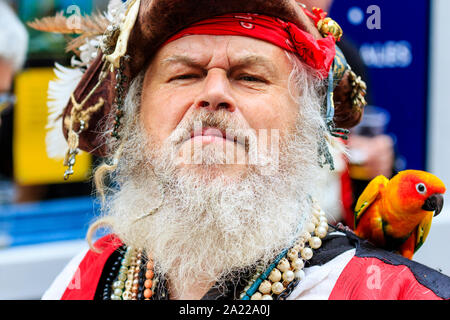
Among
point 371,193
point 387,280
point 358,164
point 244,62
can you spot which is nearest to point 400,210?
point 371,193

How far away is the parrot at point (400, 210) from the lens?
143 centimetres

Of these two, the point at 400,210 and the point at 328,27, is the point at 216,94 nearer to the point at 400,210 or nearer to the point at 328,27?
the point at 328,27

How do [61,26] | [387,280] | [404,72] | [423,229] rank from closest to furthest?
1. [387,280]
2. [423,229]
3. [61,26]
4. [404,72]

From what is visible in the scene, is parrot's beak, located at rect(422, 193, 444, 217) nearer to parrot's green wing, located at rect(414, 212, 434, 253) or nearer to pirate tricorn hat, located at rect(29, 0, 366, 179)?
parrot's green wing, located at rect(414, 212, 434, 253)

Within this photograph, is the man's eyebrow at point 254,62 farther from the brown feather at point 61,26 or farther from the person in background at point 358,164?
the person in background at point 358,164

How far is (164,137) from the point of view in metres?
1.54

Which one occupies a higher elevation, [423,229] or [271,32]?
[271,32]

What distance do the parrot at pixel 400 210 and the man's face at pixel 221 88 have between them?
1.30 ft

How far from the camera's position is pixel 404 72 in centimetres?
374

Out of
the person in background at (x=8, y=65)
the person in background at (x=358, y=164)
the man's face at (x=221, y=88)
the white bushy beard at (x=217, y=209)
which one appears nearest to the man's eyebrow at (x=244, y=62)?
the man's face at (x=221, y=88)

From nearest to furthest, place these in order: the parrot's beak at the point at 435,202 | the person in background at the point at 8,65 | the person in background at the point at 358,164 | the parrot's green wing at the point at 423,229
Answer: the parrot's beak at the point at 435,202 < the parrot's green wing at the point at 423,229 < the person in background at the point at 358,164 < the person in background at the point at 8,65

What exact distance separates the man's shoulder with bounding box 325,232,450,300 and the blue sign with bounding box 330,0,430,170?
2145 millimetres

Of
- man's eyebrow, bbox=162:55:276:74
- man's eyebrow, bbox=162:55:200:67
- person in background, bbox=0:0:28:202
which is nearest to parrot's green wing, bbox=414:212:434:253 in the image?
man's eyebrow, bbox=162:55:276:74

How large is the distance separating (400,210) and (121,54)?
3.40ft
